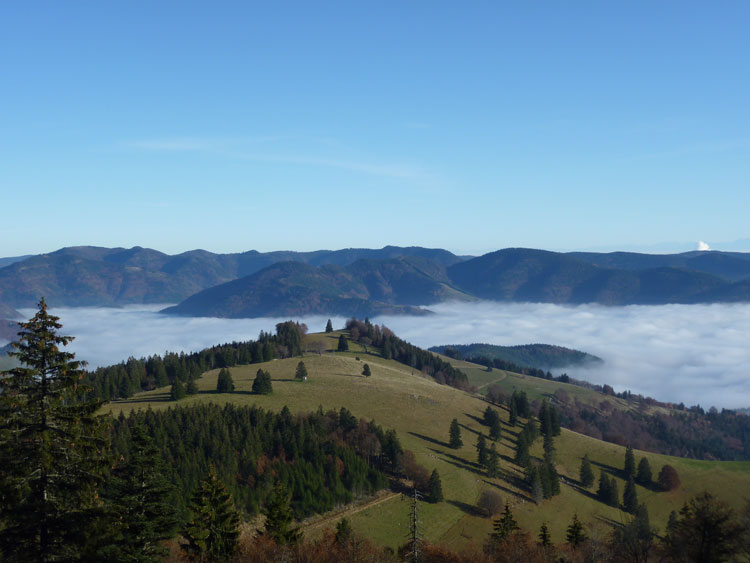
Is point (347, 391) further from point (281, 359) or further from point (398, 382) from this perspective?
point (281, 359)

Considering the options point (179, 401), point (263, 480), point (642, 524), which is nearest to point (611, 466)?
point (642, 524)

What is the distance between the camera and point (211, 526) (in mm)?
44344

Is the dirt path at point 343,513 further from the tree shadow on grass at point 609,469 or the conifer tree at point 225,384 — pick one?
the tree shadow on grass at point 609,469

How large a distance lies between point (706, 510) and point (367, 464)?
8101cm

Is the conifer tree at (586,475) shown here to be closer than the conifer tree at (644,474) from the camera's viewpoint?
Yes

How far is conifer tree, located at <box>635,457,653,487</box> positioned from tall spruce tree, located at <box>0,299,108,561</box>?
140 meters

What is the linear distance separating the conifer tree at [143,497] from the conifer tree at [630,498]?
4495 inches

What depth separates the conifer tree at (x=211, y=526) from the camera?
4238 cm

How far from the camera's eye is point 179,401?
12975cm

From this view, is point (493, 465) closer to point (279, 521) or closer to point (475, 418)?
point (475, 418)

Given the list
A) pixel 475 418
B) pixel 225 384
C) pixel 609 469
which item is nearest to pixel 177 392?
pixel 225 384

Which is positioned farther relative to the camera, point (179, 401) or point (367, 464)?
point (179, 401)

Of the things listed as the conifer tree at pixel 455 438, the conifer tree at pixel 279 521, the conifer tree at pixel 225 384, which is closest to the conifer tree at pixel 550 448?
the conifer tree at pixel 455 438

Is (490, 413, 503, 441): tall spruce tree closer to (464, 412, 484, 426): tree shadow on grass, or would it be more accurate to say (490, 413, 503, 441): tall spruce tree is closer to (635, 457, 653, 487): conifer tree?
(464, 412, 484, 426): tree shadow on grass
